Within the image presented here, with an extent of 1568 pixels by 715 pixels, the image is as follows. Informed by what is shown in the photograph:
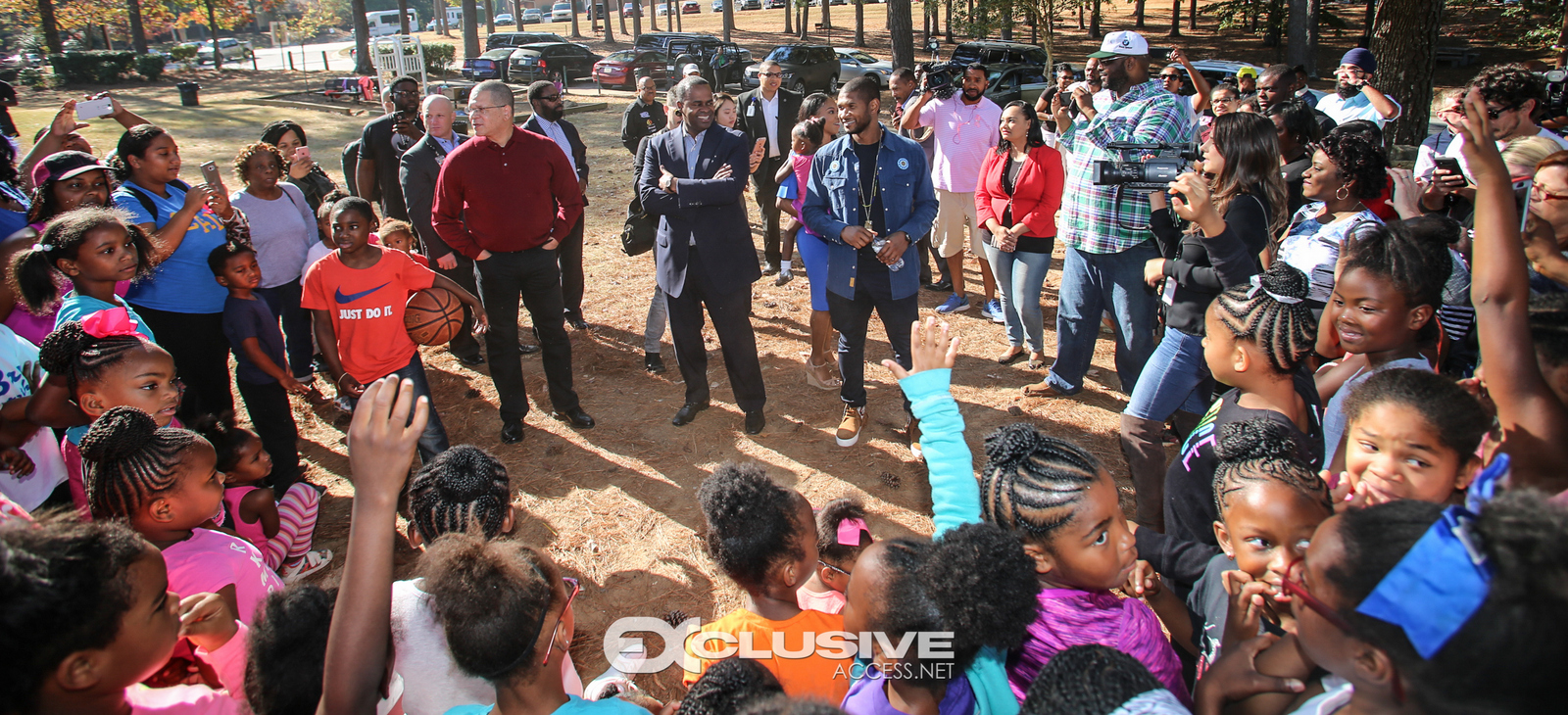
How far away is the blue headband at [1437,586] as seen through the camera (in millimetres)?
1147

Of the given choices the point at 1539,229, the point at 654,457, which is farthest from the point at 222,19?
the point at 1539,229

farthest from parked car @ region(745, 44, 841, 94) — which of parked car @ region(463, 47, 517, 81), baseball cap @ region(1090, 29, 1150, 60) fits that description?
baseball cap @ region(1090, 29, 1150, 60)

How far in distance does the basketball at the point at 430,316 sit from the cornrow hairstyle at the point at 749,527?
2640 millimetres

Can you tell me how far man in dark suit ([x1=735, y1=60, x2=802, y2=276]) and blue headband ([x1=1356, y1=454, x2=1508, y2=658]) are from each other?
6.86 metres

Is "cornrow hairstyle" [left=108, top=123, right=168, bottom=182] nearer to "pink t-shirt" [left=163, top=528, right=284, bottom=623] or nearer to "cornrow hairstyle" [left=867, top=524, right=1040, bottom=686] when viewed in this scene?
"pink t-shirt" [left=163, top=528, right=284, bottom=623]

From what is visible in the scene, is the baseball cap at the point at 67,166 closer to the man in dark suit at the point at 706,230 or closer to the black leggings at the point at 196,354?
the black leggings at the point at 196,354

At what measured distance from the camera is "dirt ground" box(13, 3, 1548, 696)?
4.05 meters

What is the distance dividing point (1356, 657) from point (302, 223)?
593 cm

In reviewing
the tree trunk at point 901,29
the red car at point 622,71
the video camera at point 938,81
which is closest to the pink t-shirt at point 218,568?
the video camera at point 938,81

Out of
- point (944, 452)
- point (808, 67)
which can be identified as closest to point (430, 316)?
point (944, 452)

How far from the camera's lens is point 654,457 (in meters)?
5.11

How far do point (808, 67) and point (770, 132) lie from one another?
15.7 metres

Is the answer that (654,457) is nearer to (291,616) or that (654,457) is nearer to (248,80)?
(291,616)

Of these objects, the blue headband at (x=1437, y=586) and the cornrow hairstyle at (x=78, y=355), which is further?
the cornrow hairstyle at (x=78, y=355)
